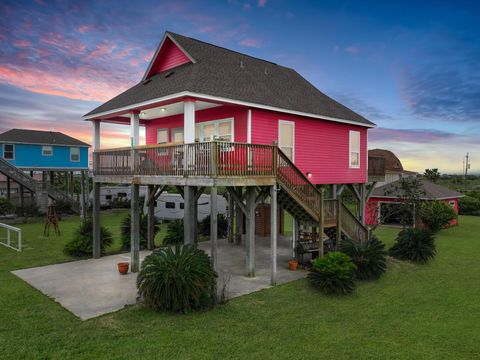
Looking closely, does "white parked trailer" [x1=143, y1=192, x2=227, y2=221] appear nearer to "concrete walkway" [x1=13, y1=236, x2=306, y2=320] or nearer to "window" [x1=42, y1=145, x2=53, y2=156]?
"concrete walkway" [x1=13, y1=236, x2=306, y2=320]

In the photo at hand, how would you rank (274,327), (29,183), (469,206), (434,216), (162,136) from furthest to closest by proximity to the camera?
(469,206) → (29,183) → (434,216) → (162,136) → (274,327)

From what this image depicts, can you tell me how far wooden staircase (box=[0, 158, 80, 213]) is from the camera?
1153 inches

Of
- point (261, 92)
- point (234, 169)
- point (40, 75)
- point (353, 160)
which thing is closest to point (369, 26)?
point (353, 160)

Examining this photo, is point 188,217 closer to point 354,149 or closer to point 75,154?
point 354,149

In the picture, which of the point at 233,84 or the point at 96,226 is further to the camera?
the point at 96,226

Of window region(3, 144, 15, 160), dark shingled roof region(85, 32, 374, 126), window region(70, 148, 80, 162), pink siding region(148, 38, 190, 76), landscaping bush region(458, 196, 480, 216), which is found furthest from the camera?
landscaping bush region(458, 196, 480, 216)

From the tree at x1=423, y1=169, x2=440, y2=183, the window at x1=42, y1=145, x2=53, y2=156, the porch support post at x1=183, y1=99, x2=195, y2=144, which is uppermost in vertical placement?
the window at x1=42, y1=145, x2=53, y2=156

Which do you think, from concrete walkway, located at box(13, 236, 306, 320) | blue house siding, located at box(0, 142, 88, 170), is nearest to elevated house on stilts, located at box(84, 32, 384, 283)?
concrete walkway, located at box(13, 236, 306, 320)

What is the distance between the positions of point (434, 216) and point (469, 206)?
54.0 ft

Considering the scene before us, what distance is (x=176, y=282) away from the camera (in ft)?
30.8

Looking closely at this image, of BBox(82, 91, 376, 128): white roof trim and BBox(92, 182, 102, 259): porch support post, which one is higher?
BBox(82, 91, 376, 128): white roof trim

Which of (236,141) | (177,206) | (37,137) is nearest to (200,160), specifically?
(236,141)

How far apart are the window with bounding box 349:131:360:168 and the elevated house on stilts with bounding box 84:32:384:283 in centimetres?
5

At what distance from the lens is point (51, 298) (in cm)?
1062
